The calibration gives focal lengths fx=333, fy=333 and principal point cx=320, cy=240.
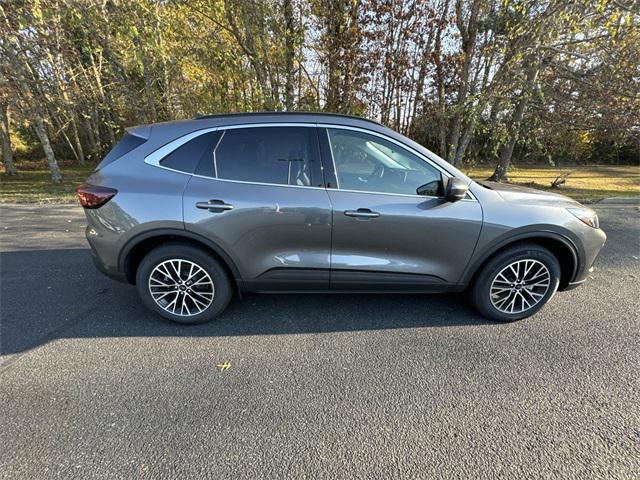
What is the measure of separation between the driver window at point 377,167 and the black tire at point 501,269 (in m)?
0.88

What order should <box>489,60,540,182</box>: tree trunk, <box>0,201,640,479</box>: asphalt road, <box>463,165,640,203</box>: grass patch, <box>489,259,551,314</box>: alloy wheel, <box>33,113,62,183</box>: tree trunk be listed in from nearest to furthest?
1. <box>0,201,640,479</box>: asphalt road
2. <box>489,259,551,314</box>: alloy wheel
3. <box>489,60,540,182</box>: tree trunk
4. <box>463,165,640,203</box>: grass patch
5. <box>33,113,62,183</box>: tree trunk

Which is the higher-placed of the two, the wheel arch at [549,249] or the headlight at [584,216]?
the headlight at [584,216]

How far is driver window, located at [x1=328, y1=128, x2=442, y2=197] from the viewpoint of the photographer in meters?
2.82

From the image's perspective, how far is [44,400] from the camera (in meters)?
2.19

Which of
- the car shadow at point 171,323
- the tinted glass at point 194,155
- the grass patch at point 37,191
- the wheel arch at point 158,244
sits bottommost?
the grass patch at point 37,191

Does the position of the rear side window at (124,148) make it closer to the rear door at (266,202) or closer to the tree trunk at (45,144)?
the rear door at (266,202)

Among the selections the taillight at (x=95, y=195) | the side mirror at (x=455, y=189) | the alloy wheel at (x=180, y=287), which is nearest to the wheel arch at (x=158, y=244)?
the alloy wheel at (x=180, y=287)

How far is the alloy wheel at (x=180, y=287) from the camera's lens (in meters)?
2.95

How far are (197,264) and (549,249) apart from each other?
10.5 feet

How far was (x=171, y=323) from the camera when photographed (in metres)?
3.10

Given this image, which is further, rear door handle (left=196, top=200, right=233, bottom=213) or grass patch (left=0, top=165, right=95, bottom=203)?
grass patch (left=0, top=165, right=95, bottom=203)

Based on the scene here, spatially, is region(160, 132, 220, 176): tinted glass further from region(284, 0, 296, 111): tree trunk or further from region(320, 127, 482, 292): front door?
region(284, 0, 296, 111): tree trunk

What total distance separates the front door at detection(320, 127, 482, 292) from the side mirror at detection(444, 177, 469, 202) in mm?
77

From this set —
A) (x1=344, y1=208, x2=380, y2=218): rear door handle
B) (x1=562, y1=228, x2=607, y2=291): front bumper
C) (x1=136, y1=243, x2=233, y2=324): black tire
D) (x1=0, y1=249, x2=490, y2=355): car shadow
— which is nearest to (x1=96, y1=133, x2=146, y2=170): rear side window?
(x1=136, y1=243, x2=233, y2=324): black tire
